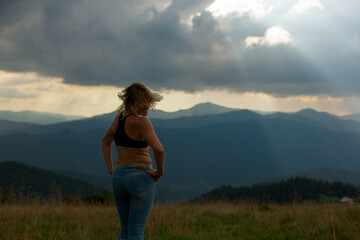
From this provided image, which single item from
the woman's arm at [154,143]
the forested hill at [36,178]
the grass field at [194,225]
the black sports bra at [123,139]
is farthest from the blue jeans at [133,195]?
the forested hill at [36,178]

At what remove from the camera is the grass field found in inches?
252

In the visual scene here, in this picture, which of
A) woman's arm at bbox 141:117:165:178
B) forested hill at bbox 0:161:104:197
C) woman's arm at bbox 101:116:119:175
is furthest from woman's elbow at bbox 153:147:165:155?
forested hill at bbox 0:161:104:197

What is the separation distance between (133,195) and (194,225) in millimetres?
4737

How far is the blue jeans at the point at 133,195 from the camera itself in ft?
12.3

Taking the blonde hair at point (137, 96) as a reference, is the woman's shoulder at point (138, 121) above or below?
below

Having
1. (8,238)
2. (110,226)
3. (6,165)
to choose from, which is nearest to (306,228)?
(110,226)

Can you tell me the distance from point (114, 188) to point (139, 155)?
1.66 ft

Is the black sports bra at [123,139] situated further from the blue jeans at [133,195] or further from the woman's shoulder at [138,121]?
the blue jeans at [133,195]

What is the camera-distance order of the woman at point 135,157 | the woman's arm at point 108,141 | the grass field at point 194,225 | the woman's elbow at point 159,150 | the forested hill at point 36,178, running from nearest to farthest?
the woman's elbow at point 159,150 < the woman at point 135,157 < the woman's arm at point 108,141 < the grass field at point 194,225 < the forested hill at point 36,178

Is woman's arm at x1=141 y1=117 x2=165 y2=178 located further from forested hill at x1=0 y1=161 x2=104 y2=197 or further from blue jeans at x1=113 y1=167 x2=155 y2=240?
forested hill at x1=0 y1=161 x2=104 y2=197

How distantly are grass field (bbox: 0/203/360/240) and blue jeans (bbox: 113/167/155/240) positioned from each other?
6.29ft

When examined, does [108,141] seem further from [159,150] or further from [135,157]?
[159,150]

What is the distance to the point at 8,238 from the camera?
5.29m

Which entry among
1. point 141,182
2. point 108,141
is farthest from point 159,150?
point 108,141
